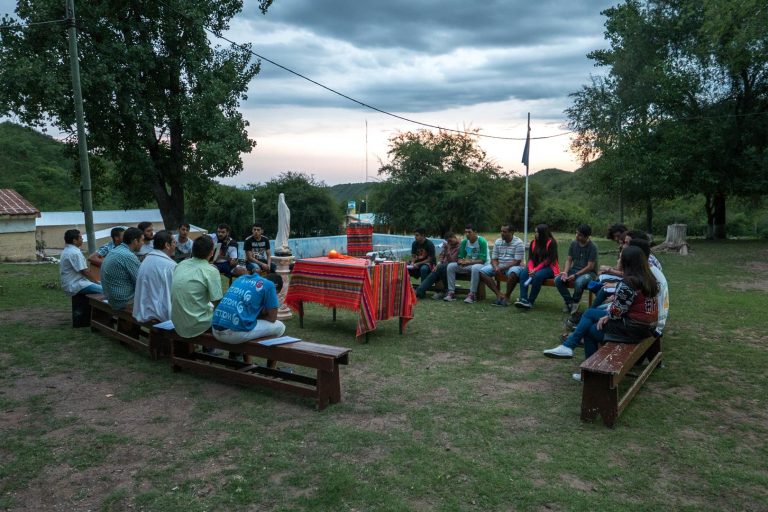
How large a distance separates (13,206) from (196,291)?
1679 centimetres

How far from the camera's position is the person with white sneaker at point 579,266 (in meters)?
7.78

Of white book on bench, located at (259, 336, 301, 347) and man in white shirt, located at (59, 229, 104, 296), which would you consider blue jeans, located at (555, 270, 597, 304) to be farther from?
man in white shirt, located at (59, 229, 104, 296)

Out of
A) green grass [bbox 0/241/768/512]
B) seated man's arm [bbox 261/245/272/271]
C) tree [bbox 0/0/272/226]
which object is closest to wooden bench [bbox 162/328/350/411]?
green grass [bbox 0/241/768/512]

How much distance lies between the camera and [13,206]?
58.2 feet

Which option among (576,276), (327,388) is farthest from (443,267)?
(327,388)

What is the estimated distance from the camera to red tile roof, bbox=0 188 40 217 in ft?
56.7

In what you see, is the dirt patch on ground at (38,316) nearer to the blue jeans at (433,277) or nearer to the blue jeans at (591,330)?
the blue jeans at (433,277)

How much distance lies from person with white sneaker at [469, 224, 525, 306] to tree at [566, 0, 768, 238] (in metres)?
14.3

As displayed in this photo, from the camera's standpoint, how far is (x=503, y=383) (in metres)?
5.01

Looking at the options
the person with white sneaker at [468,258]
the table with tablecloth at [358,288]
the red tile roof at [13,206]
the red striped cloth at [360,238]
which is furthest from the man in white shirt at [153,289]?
the red striped cloth at [360,238]

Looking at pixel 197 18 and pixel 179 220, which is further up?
pixel 197 18

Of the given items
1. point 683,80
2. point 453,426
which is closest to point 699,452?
point 453,426

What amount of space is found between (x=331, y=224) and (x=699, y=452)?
133 feet

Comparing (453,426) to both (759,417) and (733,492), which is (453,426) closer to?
(733,492)
